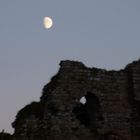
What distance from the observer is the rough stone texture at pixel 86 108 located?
54.5 feet

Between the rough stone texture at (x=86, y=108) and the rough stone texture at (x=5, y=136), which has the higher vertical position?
the rough stone texture at (x=86, y=108)

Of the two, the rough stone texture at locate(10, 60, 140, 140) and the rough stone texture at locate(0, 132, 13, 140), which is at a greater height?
the rough stone texture at locate(10, 60, 140, 140)

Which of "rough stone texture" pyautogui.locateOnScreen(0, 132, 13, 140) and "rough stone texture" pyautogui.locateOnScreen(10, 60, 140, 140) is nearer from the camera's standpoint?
"rough stone texture" pyautogui.locateOnScreen(0, 132, 13, 140)

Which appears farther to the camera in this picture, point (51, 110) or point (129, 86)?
point (129, 86)

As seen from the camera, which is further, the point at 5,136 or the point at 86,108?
the point at 86,108

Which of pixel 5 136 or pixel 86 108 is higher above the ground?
pixel 86 108

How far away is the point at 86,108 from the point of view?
18438 mm

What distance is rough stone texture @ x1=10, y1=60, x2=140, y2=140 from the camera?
1661 centimetres

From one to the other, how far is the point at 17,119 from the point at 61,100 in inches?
63.3

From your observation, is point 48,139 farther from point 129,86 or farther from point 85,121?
point 129,86

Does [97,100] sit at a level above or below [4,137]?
above

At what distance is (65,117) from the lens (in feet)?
55.4

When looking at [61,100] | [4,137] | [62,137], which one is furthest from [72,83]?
[4,137]

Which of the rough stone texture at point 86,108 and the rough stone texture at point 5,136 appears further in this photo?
the rough stone texture at point 86,108
